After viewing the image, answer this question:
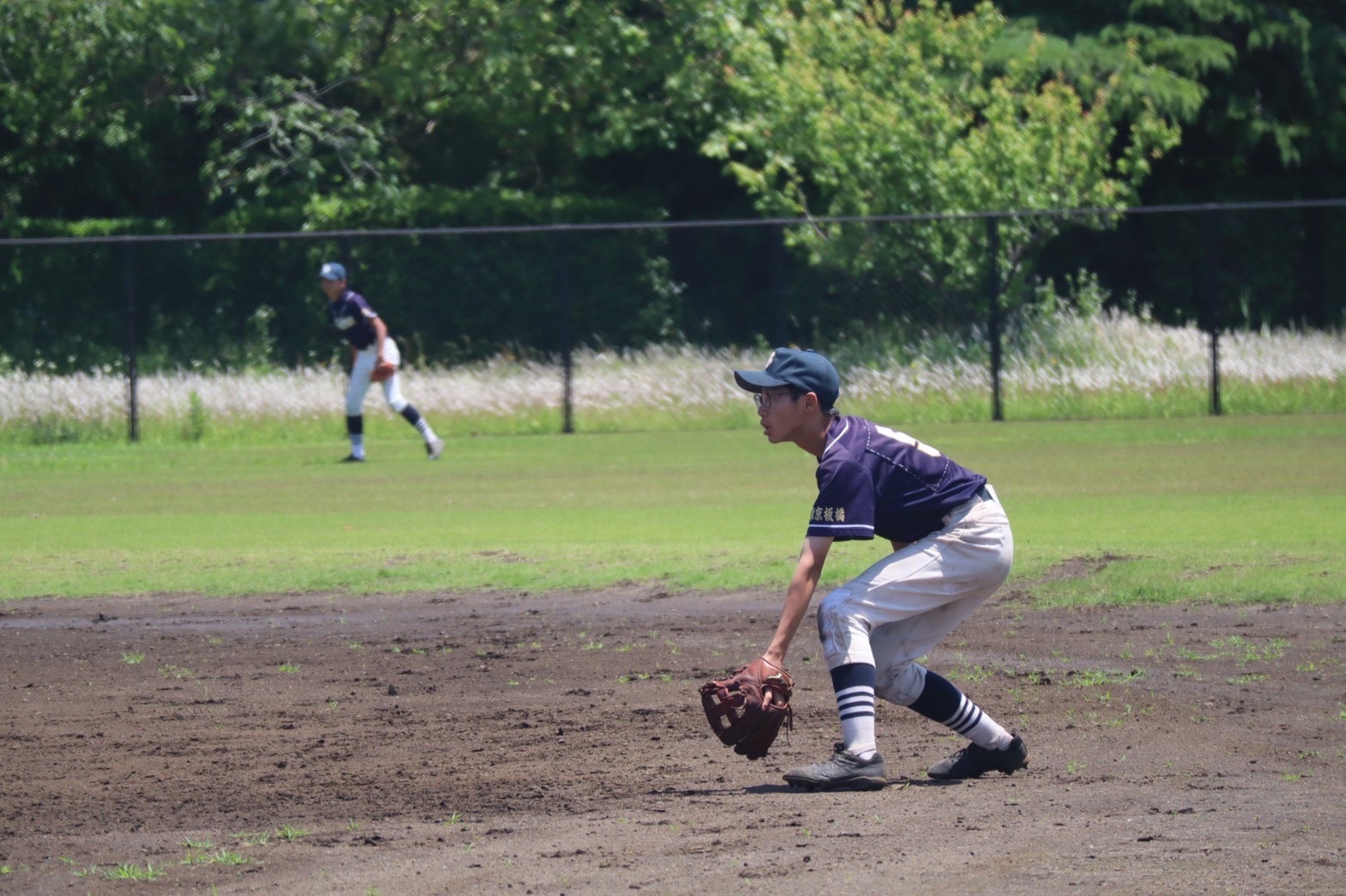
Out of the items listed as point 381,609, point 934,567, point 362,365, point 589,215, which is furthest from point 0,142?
point 934,567

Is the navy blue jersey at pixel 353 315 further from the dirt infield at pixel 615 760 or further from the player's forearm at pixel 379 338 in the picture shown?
the dirt infield at pixel 615 760

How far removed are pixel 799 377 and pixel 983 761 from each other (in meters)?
1.47

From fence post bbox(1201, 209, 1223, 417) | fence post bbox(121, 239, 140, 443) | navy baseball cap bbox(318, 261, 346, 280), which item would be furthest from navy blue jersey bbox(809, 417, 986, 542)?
fence post bbox(121, 239, 140, 443)

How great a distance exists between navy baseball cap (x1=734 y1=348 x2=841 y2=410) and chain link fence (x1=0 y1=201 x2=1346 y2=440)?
14.3 metres

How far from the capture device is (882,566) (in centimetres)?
578


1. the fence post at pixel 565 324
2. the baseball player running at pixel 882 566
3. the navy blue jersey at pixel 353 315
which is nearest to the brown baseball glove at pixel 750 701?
the baseball player running at pixel 882 566

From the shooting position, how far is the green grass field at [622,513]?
34.7ft

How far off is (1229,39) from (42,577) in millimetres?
25139

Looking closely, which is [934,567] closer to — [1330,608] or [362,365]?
[1330,608]

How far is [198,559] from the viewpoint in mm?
11648

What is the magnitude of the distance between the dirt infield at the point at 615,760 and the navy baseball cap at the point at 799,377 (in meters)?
1.35

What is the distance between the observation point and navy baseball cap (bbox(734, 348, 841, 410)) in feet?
18.4

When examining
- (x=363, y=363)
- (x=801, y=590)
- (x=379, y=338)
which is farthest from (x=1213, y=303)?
(x=801, y=590)

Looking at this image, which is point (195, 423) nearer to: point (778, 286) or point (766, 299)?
point (778, 286)
